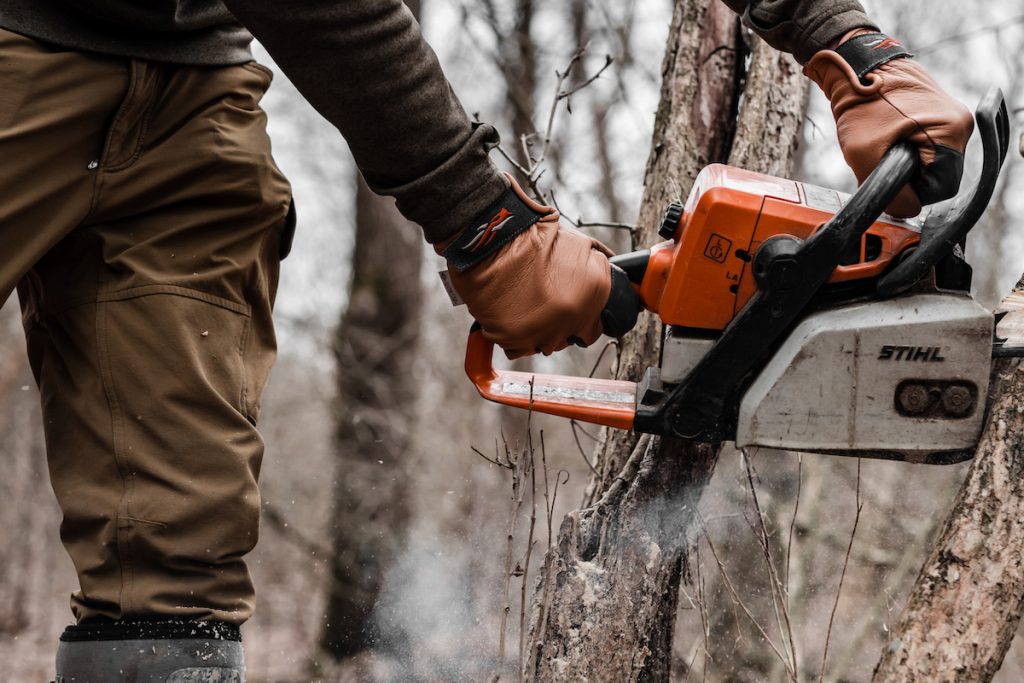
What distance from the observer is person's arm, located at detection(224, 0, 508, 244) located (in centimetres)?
137

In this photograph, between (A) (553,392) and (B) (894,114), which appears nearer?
(B) (894,114)

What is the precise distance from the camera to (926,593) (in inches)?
71.0

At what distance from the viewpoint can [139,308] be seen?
1.68m

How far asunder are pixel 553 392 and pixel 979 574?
0.92 meters

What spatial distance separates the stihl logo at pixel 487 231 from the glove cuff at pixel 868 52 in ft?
2.44

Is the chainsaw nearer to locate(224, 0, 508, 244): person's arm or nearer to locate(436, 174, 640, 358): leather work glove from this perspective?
locate(436, 174, 640, 358): leather work glove

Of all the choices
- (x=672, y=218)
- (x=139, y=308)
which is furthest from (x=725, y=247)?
(x=139, y=308)

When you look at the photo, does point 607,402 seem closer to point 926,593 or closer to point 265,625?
point 926,593

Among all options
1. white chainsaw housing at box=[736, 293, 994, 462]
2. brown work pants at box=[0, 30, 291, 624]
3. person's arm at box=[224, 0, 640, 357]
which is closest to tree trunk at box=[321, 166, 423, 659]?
brown work pants at box=[0, 30, 291, 624]

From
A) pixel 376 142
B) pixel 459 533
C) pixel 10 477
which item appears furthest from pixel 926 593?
pixel 10 477

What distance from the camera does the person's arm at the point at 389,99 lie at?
1372 mm

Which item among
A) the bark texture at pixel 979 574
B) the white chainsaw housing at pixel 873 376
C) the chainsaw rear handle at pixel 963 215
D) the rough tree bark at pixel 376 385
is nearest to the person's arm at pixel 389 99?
the white chainsaw housing at pixel 873 376

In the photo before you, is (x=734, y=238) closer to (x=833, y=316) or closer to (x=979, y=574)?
(x=833, y=316)

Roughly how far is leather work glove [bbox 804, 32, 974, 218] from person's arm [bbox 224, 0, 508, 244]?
0.68 m
